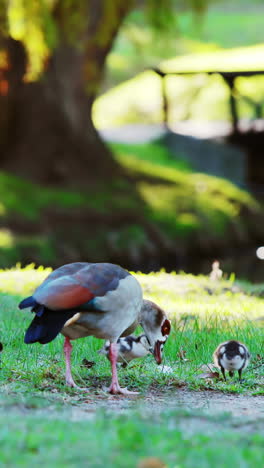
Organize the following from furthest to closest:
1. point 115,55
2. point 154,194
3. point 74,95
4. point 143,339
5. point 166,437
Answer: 1. point 115,55
2. point 154,194
3. point 74,95
4. point 143,339
5. point 166,437

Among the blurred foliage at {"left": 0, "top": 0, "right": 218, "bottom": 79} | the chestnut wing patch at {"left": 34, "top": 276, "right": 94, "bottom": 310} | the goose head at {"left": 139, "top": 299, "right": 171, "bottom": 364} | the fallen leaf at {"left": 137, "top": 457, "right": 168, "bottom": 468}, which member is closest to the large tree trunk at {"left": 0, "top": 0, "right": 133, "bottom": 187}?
the blurred foliage at {"left": 0, "top": 0, "right": 218, "bottom": 79}

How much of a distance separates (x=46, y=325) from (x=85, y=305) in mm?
329

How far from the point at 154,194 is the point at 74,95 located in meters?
3.63

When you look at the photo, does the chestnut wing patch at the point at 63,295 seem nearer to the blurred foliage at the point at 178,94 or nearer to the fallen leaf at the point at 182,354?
the fallen leaf at the point at 182,354

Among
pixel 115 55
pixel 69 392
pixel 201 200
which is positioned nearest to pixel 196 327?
pixel 69 392

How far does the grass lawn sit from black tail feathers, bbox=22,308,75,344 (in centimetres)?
41

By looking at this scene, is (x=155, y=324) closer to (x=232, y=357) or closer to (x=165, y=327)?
(x=165, y=327)

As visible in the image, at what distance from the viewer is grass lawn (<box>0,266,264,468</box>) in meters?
4.64

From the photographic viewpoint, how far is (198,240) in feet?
77.0

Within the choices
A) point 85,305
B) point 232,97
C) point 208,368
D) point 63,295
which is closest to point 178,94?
point 232,97

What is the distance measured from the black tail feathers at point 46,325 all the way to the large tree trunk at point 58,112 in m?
16.1

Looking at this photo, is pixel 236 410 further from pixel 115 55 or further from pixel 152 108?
pixel 115 55

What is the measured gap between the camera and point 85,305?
643 cm

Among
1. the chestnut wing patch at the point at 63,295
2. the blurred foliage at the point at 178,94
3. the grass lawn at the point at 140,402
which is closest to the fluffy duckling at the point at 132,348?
the grass lawn at the point at 140,402
